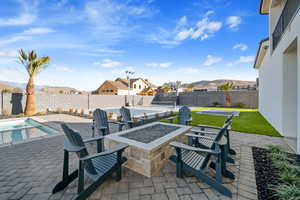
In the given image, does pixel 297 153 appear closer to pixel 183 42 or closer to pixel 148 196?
pixel 148 196

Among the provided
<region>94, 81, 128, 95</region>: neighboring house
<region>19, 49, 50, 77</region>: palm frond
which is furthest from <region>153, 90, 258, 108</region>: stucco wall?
<region>19, 49, 50, 77</region>: palm frond

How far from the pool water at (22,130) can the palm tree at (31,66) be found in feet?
5.79

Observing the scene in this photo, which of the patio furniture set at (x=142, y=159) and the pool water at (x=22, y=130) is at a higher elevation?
the patio furniture set at (x=142, y=159)

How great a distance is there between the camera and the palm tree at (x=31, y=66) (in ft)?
29.3

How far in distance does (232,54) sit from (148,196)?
19478 mm

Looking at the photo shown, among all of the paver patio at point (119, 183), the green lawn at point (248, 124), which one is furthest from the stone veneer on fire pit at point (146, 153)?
the green lawn at point (248, 124)

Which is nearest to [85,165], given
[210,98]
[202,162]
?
[202,162]

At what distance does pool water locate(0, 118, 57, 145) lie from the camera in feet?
17.2

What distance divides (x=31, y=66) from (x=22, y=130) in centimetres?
540

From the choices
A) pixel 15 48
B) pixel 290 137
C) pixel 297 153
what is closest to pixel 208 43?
pixel 290 137

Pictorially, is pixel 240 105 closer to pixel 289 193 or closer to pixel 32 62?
pixel 289 193

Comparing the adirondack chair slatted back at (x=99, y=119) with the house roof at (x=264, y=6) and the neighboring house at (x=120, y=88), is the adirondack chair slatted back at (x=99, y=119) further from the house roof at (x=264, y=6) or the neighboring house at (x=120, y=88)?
the neighboring house at (x=120, y=88)

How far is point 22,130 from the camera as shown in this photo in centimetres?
602

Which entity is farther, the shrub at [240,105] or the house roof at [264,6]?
the shrub at [240,105]
